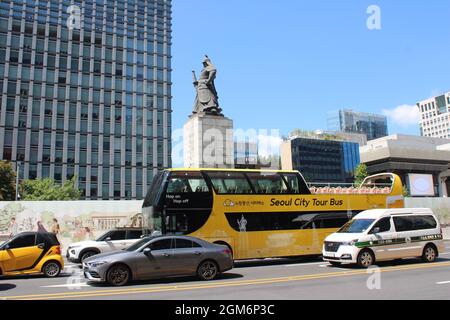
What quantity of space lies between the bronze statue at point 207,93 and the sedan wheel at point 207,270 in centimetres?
1810

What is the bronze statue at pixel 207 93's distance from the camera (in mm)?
29391

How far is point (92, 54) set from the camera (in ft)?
281

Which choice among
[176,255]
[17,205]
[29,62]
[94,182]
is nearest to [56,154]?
[94,182]

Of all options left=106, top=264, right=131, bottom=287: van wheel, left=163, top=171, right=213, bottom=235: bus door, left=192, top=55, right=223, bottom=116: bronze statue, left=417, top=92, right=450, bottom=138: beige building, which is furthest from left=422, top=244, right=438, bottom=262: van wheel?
left=417, top=92, right=450, bottom=138: beige building

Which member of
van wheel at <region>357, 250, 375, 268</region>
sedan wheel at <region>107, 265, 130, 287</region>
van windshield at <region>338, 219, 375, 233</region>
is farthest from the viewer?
van windshield at <region>338, 219, 375, 233</region>

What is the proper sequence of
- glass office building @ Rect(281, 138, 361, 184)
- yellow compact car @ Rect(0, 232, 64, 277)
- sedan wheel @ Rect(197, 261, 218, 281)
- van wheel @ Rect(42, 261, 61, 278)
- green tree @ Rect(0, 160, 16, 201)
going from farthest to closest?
1. glass office building @ Rect(281, 138, 361, 184)
2. green tree @ Rect(0, 160, 16, 201)
3. van wheel @ Rect(42, 261, 61, 278)
4. yellow compact car @ Rect(0, 232, 64, 277)
5. sedan wheel @ Rect(197, 261, 218, 281)

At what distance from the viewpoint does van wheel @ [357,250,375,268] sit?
1399 centimetres

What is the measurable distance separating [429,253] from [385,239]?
2409 millimetres

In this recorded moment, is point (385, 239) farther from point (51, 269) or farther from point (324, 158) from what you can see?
point (324, 158)

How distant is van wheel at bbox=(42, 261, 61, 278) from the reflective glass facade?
355 feet

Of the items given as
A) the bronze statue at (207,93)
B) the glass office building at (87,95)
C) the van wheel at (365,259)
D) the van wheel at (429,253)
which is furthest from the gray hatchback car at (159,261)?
the glass office building at (87,95)

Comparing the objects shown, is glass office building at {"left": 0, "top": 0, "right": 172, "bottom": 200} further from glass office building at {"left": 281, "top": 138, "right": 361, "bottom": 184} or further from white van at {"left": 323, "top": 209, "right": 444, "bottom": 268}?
white van at {"left": 323, "top": 209, "right": 444, "bottom": 268}

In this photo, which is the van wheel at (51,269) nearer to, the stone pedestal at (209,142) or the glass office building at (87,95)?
the stone pedestal at (209,142)
